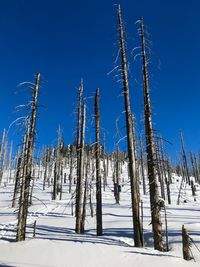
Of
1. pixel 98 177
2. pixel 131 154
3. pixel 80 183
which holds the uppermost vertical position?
→ pixel 131 154

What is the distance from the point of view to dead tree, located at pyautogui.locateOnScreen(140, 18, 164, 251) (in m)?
12.2

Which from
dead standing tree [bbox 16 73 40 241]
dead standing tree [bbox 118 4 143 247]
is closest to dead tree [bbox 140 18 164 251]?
dead standing tree [bbox 118 4 143 247]

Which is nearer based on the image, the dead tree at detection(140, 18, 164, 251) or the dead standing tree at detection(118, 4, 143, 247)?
the dead tree at detection(140, 18, 164, 251)

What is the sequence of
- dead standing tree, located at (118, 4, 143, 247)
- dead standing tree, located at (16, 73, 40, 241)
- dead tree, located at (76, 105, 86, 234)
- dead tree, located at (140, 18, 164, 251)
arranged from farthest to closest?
1. dead tree, located at (76, 105, 86, 234)
2. dead standing tree, located at (16, 73, 40, 241)
3. dead standing tree, located at (118, 4, 143, 247)
4. dead tree, located at (140, 18, 164, 251)

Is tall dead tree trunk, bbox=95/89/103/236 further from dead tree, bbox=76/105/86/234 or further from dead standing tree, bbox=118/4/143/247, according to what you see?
dead standing tree, bbox=118/4/143/247

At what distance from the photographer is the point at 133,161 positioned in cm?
1355

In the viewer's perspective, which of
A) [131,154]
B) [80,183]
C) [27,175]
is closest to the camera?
[131,154]

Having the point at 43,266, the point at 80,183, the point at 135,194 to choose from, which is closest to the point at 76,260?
the point at 43,266

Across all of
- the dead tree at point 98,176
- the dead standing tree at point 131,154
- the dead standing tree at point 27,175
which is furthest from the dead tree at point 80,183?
the dead standing tree at point 131,154

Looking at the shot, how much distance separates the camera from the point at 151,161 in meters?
13.0

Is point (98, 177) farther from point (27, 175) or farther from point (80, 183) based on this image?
point (27, 175)

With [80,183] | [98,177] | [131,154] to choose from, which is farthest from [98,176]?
[131,154]

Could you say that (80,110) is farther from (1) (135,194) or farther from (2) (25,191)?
(1) (135,194)

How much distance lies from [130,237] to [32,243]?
Answer: 5.26 meters
